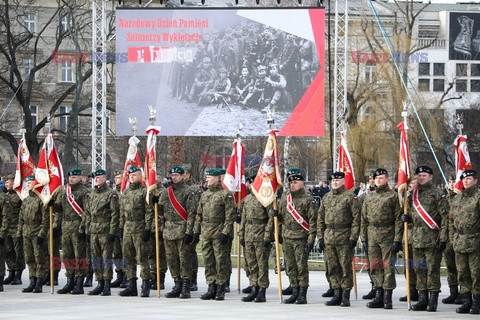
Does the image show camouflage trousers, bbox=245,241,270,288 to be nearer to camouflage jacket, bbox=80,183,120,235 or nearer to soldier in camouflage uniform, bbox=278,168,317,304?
soldier in camouflage uniform, bbox=278,168,317,304

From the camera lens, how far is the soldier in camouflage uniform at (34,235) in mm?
18328

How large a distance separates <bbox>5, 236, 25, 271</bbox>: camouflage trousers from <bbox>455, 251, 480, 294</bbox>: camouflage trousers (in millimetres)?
7874

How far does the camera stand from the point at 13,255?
781 inches

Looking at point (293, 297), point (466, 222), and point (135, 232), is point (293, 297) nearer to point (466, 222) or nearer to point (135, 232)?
point (135, 232)

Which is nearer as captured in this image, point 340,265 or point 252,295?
point 340,265

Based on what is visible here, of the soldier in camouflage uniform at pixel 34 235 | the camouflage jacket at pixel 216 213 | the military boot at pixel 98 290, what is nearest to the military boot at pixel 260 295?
the camouflage jacket at pixel 216 213

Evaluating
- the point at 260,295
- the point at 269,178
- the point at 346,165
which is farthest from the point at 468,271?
the point at 346,165

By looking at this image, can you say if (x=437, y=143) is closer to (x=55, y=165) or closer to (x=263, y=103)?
(x=263, y=103)

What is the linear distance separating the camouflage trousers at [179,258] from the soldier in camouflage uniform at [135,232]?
337 mm

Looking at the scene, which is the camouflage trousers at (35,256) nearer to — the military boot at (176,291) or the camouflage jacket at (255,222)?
the military boot at (176,291)

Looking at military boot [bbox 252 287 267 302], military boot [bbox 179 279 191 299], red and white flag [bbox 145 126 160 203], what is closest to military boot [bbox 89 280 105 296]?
military boot [bbox 179 279 191 299]

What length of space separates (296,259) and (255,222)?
834 mm

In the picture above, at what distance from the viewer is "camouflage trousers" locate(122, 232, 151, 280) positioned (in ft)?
56.5

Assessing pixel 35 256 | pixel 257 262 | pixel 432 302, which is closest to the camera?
pixel 432 302
